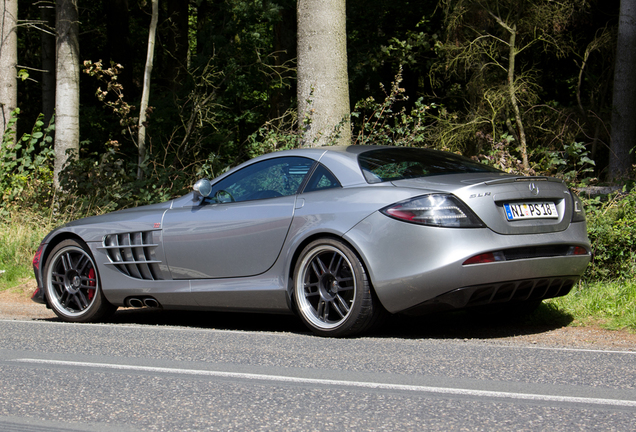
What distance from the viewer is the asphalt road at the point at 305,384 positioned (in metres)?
3.49

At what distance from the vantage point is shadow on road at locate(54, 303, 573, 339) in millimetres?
6004

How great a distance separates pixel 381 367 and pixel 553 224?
1.81 meters

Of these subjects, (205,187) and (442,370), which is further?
(205,187)

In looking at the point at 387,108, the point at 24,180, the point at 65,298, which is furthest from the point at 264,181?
the point at 24,180

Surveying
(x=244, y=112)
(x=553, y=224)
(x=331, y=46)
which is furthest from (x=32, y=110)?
(x=553, y=224)

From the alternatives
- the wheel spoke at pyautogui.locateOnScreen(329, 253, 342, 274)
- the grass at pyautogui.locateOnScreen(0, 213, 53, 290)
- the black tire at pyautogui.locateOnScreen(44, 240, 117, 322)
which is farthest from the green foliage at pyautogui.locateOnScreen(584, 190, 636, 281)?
the grass at pyautogui.locateOnScreen(0, 213, 53, 290)

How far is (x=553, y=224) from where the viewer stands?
550 cm

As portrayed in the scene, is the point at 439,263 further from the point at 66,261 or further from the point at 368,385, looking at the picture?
the point at 66,261

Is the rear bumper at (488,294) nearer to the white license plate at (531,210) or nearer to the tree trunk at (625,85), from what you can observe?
the white license plate at (531,210)

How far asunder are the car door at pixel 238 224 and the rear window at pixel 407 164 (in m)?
0.53

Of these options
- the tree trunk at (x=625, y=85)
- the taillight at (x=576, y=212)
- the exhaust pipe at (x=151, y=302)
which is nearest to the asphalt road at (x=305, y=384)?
the exhaust pipe at (x=151, y=302)

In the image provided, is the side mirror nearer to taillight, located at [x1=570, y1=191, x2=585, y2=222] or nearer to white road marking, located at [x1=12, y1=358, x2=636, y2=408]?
white road marking, located at [x1=12, y1=358, x2=636, y2=408]

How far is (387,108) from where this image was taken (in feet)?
39.9

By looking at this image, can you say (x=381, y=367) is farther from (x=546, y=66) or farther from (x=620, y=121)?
(x=546, y=66)
